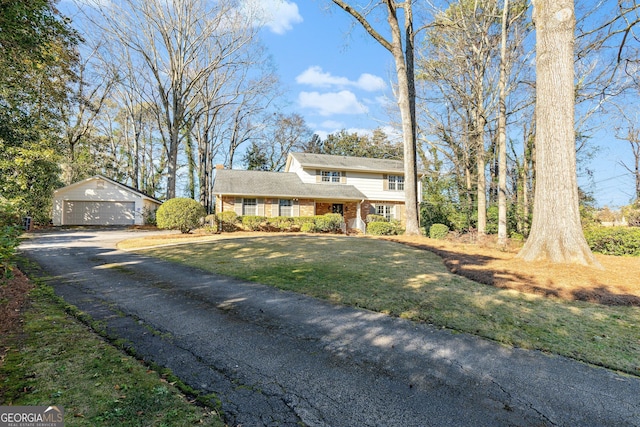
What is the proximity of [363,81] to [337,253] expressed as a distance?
625 inches

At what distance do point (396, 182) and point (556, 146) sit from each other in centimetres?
1891

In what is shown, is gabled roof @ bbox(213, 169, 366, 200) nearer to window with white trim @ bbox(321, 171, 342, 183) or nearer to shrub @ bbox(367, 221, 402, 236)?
window with white trim @ bbox(321, 171, 342, 183)

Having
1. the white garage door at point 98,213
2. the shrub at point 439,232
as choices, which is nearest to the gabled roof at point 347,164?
the shrub at point 439,232

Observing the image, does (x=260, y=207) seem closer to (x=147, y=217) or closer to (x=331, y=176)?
(x=331, y=176)

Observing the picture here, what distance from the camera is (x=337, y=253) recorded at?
32.2 feet

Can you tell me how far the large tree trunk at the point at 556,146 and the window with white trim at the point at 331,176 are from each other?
58.5 ft

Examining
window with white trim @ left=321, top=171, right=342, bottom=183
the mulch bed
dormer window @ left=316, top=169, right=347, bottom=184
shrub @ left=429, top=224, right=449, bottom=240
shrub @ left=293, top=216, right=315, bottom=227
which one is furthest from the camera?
window with white trim @ left=321, top=171, right=342, bottom=183

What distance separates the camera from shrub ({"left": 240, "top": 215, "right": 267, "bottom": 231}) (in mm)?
19688

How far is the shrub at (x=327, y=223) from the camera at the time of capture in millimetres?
20453

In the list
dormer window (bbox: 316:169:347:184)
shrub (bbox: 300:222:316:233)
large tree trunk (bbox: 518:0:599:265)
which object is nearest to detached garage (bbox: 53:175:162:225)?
shrub (bbox: 300:222:316:233)

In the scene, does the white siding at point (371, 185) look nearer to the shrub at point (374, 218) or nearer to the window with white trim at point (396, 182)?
A: the window with white trim at point (396, 182)

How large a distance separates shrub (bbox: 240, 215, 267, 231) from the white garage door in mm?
12969

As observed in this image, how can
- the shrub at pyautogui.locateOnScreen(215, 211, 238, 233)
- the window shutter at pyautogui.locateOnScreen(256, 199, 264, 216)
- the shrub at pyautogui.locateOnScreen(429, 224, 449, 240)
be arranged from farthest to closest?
the window shutter at pyautogui.locateOnScreen(256, 199, 264, 216)
the shrub at pyautogui.locateOnScreen(215, 211, 238, 233)
the shrub at pyautogui.locateOnScreen(429, 224, 449, 240)

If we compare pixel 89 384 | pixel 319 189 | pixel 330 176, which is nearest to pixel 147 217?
pixel 319 189
